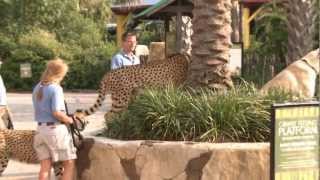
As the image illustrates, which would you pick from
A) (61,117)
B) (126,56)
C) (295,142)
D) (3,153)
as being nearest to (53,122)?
(61,117)

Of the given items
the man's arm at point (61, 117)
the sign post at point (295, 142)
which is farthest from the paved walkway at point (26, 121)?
the sign post at point (295, 142)

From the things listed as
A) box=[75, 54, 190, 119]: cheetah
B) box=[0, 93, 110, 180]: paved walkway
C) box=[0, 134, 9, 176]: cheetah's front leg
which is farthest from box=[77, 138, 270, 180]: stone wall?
box=[75, 54, 190, 119]: cheetah

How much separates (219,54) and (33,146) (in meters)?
2.43

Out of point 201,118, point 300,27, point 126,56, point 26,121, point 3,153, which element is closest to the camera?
point 201,118

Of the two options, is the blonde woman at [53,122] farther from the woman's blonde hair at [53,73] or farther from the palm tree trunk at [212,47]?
the palm tree trunk at [212,47]

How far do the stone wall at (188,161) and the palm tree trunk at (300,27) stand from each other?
12.8 m

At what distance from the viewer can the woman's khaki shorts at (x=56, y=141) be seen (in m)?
8.03

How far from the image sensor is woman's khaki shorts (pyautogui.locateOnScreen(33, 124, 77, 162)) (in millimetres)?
8031

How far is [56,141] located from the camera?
8.03m

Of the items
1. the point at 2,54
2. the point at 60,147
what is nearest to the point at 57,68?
the point at 60,147

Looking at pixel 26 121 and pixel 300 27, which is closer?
pixel 26 121

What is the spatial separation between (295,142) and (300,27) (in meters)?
14.4

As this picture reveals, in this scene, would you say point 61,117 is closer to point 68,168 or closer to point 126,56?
point 68,168

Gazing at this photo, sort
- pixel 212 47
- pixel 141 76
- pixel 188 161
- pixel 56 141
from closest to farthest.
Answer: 1. pixel 188 161
2. pixel 56 141
3. pixel 212 47
4. pixel 141 76
